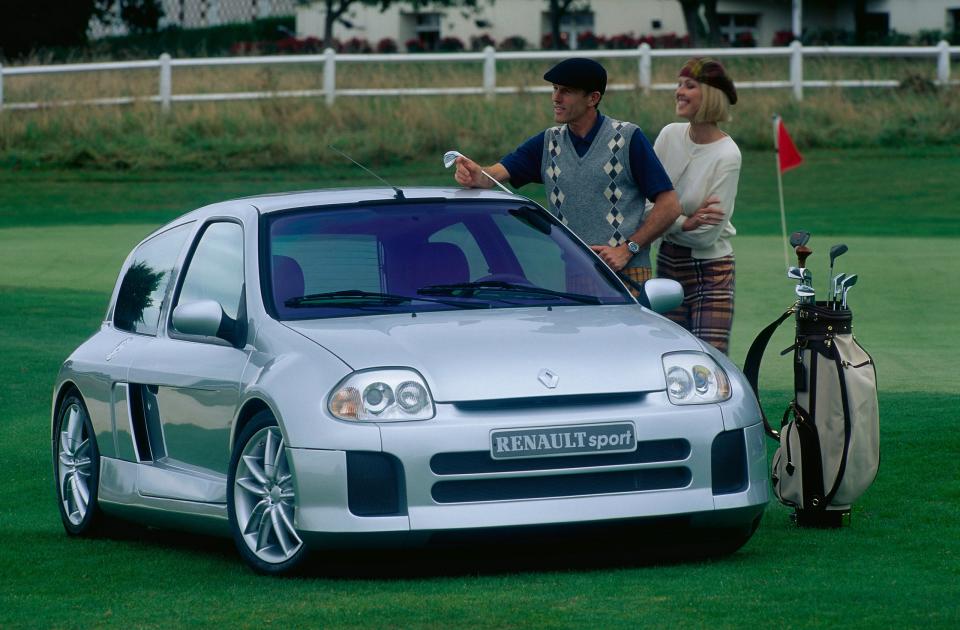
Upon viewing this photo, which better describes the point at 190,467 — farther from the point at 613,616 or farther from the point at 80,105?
the point at 80,105

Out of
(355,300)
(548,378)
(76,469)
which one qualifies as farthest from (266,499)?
(76,469)

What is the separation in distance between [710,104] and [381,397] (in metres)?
3.08

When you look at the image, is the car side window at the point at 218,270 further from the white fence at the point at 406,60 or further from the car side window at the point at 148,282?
the white fence at the point at 406,60

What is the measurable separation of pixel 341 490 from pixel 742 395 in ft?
4.85

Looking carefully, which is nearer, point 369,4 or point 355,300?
point 355,300

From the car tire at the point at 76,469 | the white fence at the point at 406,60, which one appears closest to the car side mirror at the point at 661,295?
the car tire at the point at 76,469

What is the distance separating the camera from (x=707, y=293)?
9.10m

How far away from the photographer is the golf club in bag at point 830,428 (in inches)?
304

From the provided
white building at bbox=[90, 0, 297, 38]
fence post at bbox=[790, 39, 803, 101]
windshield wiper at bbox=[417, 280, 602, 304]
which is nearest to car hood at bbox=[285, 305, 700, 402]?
windshield wiper at bbox=[417, 280, 602, 304]

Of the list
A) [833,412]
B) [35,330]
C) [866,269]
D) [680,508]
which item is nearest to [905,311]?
[866,269]

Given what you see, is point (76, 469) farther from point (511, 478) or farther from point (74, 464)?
point (511, 478)

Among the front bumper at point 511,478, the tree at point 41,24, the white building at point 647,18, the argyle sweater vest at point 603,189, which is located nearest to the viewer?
the front bumper at point 511,478

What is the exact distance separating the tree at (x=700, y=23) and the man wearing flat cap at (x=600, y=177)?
58.0m

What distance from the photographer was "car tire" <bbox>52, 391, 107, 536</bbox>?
8.39m
